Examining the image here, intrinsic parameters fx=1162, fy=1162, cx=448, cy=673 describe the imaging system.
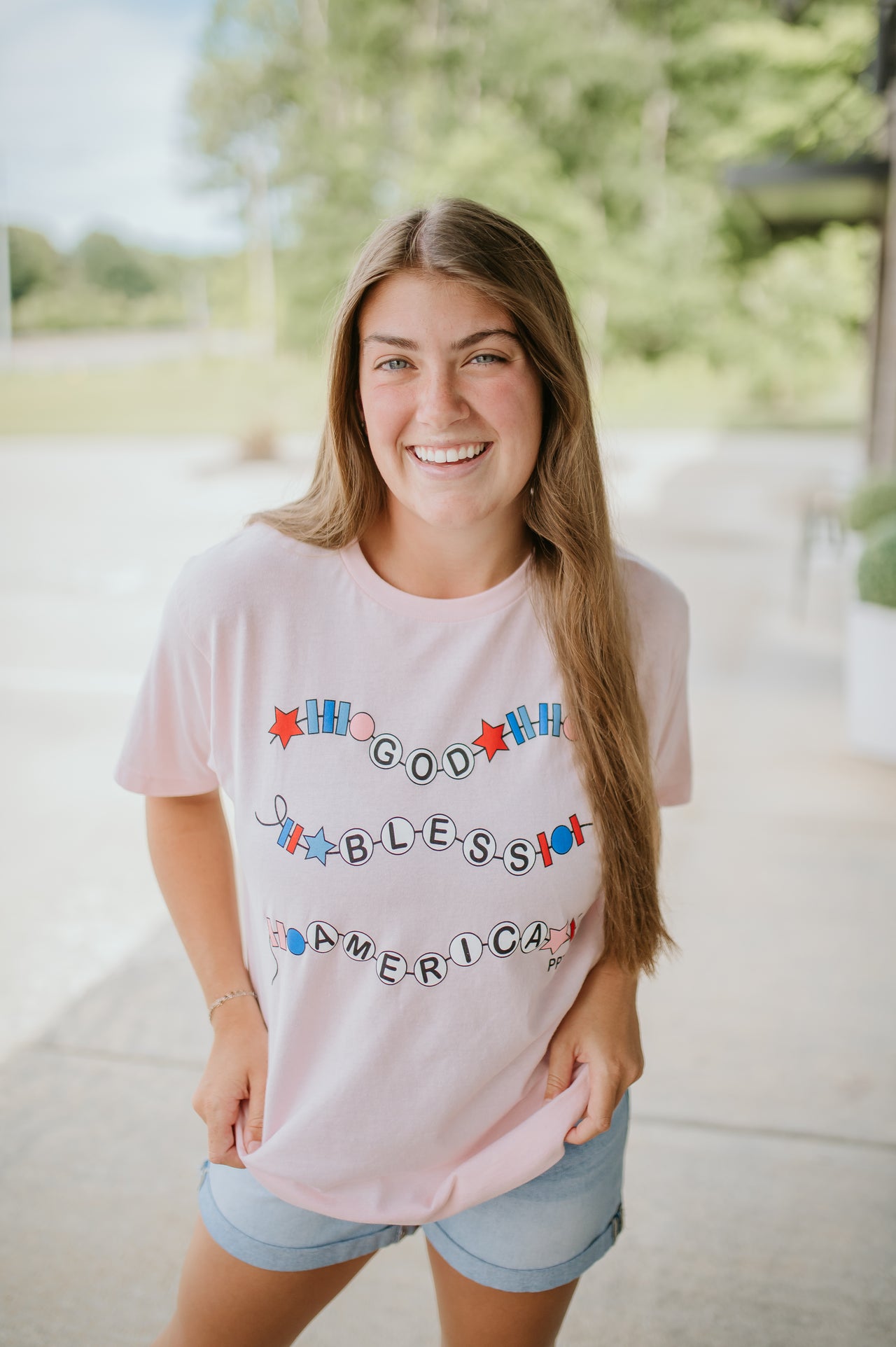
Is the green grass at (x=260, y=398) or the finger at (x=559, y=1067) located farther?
the green grass at (x=260, y=398)

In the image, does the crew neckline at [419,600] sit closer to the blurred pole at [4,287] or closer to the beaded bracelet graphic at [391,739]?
the beaded bracelet graphic at [391,739]

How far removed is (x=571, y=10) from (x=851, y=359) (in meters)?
11.3

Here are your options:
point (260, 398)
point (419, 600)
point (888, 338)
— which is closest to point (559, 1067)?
point (419, 600)

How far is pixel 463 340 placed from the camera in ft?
3.97

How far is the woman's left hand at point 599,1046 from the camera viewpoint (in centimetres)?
130

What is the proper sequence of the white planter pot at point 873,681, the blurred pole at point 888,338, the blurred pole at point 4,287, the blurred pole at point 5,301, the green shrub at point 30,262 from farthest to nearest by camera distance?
the green shrub at point 30,262
the blurred pole at point 5,301
the blurred pole at point 4,287
the blurred pole at point 888,338
the white planter pot at point 873,681

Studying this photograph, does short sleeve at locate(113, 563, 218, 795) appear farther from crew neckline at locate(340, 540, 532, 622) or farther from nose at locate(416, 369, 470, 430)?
nose at locate(416, 369, 470, 430)

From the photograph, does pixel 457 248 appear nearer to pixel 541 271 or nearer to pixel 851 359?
pixel 541 271

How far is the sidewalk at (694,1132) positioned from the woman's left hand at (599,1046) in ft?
3.16

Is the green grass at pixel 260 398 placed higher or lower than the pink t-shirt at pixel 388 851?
higher

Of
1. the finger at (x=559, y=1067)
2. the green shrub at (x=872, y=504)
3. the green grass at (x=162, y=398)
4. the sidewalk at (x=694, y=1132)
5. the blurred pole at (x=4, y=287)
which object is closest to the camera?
the finger at (x=559, y=1067)

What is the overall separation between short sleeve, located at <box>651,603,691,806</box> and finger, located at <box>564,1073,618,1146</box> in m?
0.34

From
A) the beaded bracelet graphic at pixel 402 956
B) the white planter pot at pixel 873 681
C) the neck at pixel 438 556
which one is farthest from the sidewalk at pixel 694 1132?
the beaded bracelet graphic at pixel 402 956

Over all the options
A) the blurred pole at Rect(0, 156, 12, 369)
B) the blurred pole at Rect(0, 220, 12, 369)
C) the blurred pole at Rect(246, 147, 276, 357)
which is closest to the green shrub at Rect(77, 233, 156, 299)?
the blurred pole at Rect(0, 156, 12, 369)
